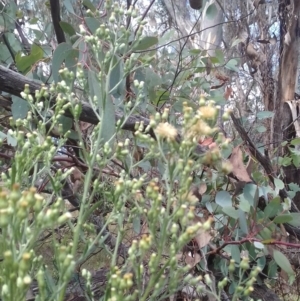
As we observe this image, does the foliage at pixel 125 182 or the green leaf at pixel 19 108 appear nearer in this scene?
the foliage at pixel 125 182

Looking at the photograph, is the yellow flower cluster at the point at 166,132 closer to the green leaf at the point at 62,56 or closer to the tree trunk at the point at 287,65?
the green leaf at the point at 62,56

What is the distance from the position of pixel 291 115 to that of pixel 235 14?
1.87 m

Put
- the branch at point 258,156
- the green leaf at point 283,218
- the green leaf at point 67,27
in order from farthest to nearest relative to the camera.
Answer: the branch at point 258,156 < the green leaf at point 67,27 < the green leaf at point 283,218

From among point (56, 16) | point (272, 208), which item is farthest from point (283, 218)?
point (56, 16)

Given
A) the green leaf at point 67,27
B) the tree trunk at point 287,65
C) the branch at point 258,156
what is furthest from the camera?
the tree trunk at point 287,65

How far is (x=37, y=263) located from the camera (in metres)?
0.51

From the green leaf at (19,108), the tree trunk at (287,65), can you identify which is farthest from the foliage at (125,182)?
the tree trunk at (287,65)

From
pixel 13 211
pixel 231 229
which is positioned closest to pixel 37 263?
pixel 13 211

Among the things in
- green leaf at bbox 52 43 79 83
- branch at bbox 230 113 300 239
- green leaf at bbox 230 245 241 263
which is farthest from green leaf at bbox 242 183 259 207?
green leaf at bbox 52 43 79 83

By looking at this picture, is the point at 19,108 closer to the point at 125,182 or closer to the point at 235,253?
the point at 125,182

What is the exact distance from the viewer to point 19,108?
3.03 ft

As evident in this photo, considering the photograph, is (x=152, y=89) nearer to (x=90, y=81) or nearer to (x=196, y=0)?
(x=90, y=81)

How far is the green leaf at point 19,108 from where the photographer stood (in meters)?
0.92

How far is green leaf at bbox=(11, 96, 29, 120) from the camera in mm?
917
